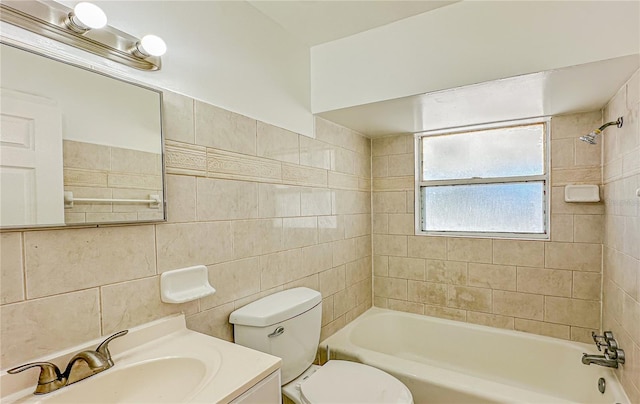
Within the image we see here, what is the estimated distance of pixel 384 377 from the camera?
1738 mm

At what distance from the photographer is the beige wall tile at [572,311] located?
7.09 feet

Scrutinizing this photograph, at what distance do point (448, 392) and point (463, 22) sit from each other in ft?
6.43

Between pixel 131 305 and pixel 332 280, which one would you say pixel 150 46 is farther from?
pixel 332 280

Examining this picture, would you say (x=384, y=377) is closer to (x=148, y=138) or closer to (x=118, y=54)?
(x=148, y=138)

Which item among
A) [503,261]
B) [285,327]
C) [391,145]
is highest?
[391,145]

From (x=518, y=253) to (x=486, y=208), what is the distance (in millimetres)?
410

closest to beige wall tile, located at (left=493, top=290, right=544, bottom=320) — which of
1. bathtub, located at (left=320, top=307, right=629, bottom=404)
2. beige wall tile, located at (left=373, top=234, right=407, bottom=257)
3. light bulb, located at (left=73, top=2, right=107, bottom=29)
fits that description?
bathtub, located at (left=320, top=307, right=629, bottom=404)

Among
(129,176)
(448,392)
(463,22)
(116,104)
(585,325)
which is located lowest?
(448,392)

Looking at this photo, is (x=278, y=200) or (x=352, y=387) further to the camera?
(x=278, y=200)

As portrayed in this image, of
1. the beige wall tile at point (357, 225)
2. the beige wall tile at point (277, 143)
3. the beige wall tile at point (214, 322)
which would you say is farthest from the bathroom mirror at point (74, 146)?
the beige wall tile at point (357, 225)

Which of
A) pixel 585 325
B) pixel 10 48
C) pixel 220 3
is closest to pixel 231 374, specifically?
pixel 10 48

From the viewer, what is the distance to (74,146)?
1.02m

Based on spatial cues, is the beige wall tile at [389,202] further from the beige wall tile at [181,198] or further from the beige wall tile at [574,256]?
the beige wall tile at [181,198]

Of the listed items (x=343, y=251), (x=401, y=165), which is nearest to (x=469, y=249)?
(x=401, y=165)
